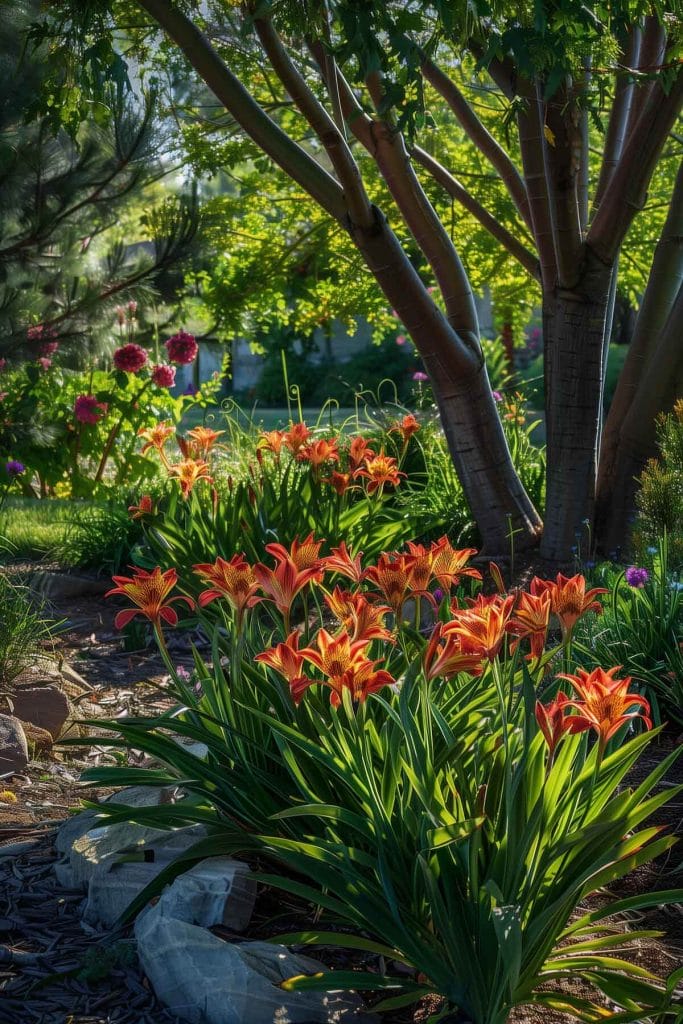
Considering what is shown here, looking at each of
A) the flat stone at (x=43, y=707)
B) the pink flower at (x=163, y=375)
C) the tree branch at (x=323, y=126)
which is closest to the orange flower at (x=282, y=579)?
the flat stone at (x=43, y=707)

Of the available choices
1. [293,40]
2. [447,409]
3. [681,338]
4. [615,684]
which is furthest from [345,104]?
[615,684]

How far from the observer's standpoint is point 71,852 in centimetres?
271

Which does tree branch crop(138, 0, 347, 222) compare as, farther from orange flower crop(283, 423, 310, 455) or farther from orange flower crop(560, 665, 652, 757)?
orange flower crop(560, 665, 652, 757)

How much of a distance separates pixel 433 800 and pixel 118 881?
85 centimetres

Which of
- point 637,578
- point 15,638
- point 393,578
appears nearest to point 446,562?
point 393,578

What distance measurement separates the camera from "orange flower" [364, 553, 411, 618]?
7.89 feet

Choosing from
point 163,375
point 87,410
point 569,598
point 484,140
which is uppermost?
point 484,140

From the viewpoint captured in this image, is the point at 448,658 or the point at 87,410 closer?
the point at 448,658

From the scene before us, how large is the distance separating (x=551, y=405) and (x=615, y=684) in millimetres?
4030

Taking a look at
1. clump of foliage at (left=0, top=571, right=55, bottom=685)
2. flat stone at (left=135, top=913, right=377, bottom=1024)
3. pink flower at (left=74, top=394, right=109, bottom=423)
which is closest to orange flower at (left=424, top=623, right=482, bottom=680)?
flat stone at (left=135, top=913, right=377, bottom=1024)

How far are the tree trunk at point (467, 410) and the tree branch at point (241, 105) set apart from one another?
1.27ft

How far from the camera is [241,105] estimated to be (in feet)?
17.0

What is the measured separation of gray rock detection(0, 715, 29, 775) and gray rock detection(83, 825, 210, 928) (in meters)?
1.23

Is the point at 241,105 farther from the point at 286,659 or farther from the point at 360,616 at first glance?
the point at 286,659
